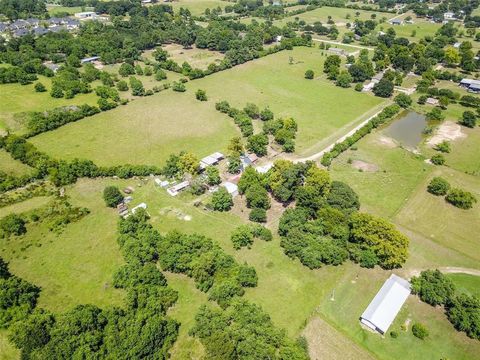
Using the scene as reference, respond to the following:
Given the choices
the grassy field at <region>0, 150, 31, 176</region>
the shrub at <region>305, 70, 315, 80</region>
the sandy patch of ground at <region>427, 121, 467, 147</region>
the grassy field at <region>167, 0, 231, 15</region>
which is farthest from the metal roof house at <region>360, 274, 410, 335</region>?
the grassy field at <region>167, 0, 231, 15</region>

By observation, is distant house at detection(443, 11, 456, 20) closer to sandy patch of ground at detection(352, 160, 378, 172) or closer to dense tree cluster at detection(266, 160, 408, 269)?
sandy patch of ground at detection(352, 160, 378, 172)

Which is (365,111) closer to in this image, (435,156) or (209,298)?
(435,156)

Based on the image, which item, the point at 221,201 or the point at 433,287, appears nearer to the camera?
the point at 433,287

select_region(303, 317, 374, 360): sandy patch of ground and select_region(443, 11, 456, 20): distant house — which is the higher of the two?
select_region(303, 317, 374, 360): sandy patch of ground

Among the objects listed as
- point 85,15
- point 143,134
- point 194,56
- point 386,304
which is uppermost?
point 85,15

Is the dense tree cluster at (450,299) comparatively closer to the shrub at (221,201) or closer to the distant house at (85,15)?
the shrub at (221,201)

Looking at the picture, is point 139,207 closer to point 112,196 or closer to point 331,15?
point 112,196

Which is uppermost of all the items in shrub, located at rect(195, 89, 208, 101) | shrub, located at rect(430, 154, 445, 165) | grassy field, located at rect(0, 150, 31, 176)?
grassy field, located at rect(0, 150, 31, 176)

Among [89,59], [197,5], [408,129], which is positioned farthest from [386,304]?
[197,5]
